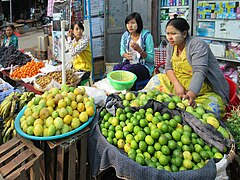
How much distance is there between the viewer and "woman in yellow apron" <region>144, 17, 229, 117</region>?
2.77 m

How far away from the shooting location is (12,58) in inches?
179

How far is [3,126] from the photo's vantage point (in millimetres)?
2656

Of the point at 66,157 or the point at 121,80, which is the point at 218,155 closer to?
the point at 66,157

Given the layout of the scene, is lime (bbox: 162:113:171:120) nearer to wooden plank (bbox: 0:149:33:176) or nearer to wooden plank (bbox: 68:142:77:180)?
wooden plank (bbox: 68:142:77:180)

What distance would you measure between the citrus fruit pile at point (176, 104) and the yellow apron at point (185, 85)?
1.60 feet

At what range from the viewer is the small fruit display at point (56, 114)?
2.11 metres

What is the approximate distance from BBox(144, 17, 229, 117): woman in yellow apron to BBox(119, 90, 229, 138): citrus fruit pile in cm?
30

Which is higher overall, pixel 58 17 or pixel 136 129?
pixel 58 17

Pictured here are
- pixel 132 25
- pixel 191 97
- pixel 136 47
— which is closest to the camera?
pixel 191 97

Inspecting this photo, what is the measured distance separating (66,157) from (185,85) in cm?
160

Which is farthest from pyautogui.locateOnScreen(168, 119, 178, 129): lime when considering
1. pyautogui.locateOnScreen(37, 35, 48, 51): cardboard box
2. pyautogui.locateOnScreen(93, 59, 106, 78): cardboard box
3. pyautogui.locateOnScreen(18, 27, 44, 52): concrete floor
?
pyautogui.locateOnScreen(18, 27, 44, 52): concrete floor

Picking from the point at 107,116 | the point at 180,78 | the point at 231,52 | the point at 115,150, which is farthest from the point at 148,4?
the point at 115,150

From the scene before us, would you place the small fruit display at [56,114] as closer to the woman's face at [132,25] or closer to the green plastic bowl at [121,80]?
the green plastic bowl at [121,80]

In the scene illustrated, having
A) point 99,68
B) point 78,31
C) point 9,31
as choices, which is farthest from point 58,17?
point 78,31
